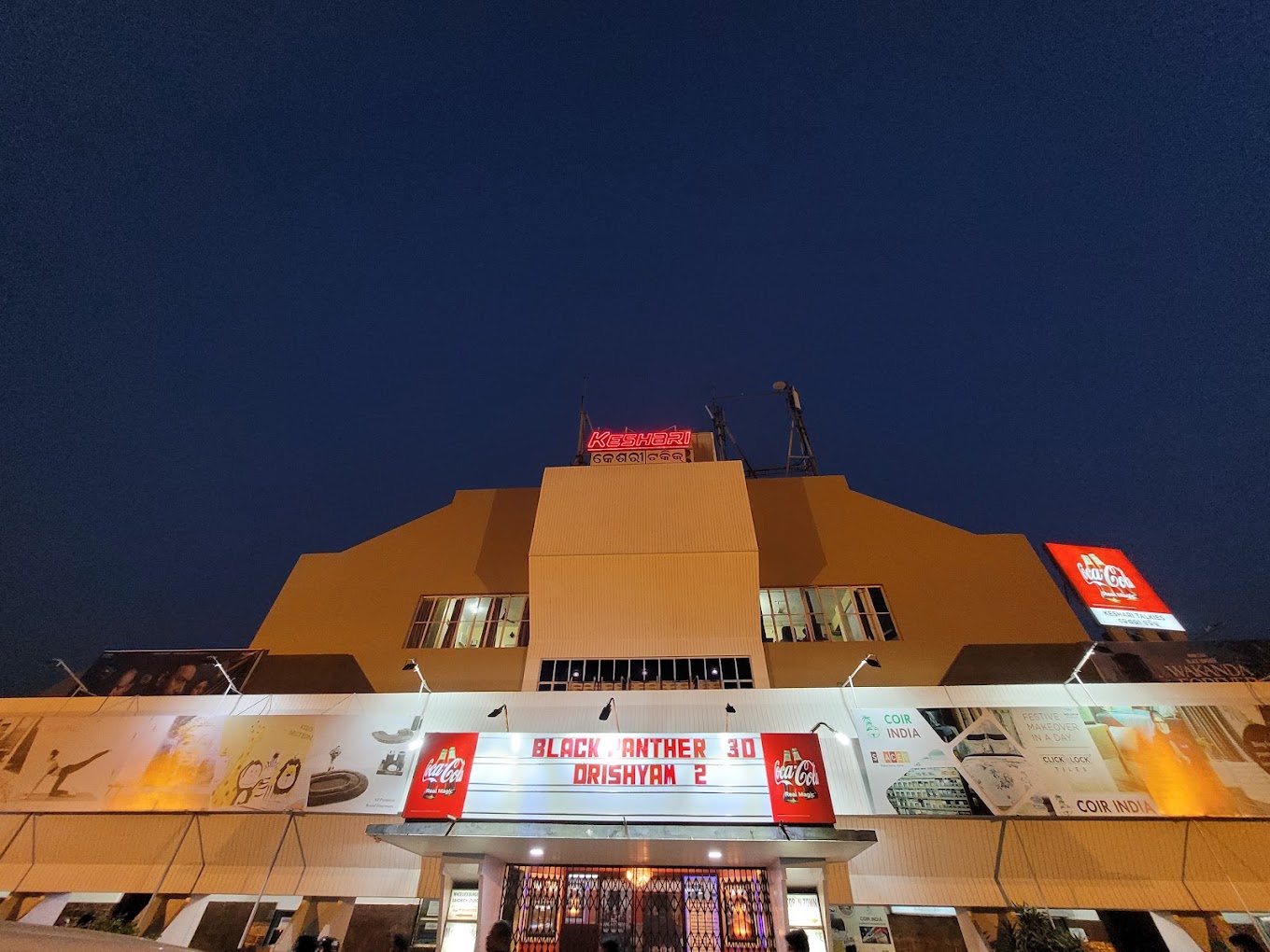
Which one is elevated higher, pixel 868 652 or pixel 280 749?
pixel 868 652

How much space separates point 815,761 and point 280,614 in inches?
717

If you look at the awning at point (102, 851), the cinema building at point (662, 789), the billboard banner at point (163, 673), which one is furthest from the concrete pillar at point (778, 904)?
the billboard banner at point (163, 673)

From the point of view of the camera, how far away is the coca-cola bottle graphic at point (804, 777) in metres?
11.5

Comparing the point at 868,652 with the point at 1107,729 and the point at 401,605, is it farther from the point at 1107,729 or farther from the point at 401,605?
the point at 401,605

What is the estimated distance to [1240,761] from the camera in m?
12.7

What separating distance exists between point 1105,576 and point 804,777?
15.4 m

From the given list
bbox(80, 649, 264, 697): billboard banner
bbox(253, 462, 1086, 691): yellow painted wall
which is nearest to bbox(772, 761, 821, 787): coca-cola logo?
bbox(253, 462, 1086, 691): yellow painted wall

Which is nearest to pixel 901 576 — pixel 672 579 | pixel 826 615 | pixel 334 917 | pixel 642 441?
pixel 826 615

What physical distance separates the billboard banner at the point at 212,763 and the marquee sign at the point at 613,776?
2101 millimetres

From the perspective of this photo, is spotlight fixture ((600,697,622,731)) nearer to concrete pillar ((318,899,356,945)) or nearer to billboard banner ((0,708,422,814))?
billboard banner ((0,708,422,814))

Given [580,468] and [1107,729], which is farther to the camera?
[580,468]

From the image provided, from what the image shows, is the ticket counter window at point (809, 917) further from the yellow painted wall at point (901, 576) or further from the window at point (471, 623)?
the window at point (471, 623)

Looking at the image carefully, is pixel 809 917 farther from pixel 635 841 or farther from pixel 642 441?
pixel 642 441

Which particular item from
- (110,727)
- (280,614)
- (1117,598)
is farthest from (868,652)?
(110,727)
